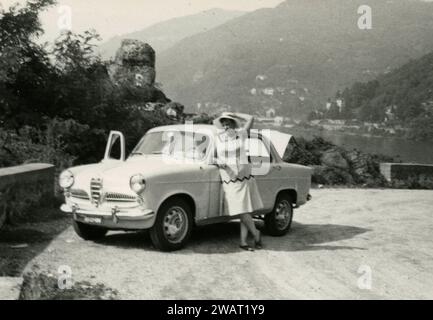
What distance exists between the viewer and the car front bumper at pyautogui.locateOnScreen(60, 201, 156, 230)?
7816 mm

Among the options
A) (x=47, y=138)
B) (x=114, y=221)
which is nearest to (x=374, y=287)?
(x=114, y=221)

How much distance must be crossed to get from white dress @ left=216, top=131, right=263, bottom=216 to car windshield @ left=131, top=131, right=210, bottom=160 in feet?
1.37

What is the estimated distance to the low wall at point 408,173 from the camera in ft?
80.0

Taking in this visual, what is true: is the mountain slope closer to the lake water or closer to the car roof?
the lake water

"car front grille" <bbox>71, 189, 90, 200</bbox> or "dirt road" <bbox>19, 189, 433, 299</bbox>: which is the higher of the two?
"car front grille" <bbox>71, 189, 90, 200</bbox>

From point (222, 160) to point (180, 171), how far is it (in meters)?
0.62

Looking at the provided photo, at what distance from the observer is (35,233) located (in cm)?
925

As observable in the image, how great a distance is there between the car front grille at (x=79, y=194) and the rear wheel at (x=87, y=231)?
0.46 metres

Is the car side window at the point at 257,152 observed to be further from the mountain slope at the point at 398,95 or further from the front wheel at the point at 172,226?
the mountain slope at the point at 398,95

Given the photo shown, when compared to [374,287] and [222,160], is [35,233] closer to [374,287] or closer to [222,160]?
[222,160]

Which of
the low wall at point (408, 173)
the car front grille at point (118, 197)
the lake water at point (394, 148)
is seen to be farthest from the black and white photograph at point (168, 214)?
the lake water at point (394, 148)

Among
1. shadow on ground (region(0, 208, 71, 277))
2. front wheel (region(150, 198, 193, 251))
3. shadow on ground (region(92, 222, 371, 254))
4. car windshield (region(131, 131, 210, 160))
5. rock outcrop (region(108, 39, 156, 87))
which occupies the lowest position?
shadow on ground (region(92, 222, 371, 254))

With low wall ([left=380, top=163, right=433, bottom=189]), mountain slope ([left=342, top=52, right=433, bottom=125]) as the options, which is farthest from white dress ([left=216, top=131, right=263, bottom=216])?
mountain slope ([left=342, top=52, right=433, bottom=125])
